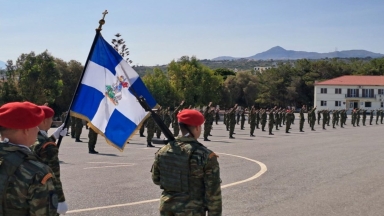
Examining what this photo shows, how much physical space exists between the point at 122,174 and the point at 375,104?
84885 millimetres

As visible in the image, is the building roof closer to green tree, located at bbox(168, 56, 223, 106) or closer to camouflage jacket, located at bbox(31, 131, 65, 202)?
green tree, located at bbox(168, 56, 223, 106)

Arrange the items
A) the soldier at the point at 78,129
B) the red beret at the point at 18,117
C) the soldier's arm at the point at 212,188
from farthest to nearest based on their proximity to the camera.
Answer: the soldier at the point at 78,129 → the soldier's arm at the point at 212,188 → the red beret at the point at 18,117

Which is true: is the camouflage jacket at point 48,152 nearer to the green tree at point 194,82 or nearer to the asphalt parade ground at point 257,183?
the asphalt parade ground at point 257,183

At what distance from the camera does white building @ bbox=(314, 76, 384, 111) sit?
90625 millimetres

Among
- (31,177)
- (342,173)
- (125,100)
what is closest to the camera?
(31,177)

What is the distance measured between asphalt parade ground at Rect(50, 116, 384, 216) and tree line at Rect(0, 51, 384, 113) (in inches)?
1315

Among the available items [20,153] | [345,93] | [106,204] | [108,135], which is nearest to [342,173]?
[106,204]

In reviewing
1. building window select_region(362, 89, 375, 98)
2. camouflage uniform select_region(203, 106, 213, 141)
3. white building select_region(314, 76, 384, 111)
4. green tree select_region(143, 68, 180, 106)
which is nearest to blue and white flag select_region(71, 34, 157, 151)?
camouflage uniform select_region(203, 106, 213, 141)

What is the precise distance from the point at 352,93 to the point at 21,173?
305 feet

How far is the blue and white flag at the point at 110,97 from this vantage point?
6.68 metres

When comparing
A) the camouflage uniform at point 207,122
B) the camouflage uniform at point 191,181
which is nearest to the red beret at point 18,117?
the camouflage uniform at point 191,181

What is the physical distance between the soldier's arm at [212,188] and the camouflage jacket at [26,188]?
1.59 metres

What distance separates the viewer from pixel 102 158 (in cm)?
1628

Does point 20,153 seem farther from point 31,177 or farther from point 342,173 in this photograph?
point 342,173
